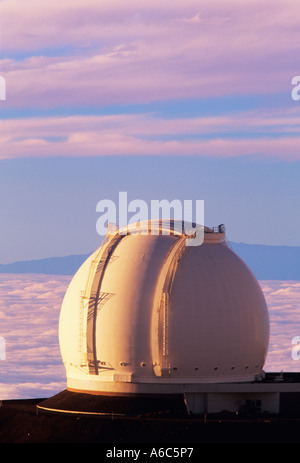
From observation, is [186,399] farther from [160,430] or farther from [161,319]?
[161,319]

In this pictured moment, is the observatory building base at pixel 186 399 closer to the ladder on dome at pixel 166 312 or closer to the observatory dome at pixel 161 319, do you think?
the observatory dome at pixel 161 319

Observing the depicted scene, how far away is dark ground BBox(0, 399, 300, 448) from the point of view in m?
75.5

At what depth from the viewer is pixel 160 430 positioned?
249 feet

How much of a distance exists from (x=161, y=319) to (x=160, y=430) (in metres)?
6.36

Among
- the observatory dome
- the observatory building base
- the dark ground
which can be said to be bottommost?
the dark ground

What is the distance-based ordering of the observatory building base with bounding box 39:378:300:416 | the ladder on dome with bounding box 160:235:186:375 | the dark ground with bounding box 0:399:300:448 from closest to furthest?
1. the dark ground with bounding box 0:399:300:448
2. the observatory building base with bounding box 39:378:300:416
3. the ladder on dome with bounding box 160:235:186:375

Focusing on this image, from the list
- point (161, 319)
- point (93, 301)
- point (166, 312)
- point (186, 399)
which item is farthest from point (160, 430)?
point (93, 301)

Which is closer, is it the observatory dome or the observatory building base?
the observatory building base

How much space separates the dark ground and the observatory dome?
108 inches

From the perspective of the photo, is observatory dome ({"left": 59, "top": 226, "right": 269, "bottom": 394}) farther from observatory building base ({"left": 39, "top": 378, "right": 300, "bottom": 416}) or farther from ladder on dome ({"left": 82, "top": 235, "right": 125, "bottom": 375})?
observatory building base ({"left": 39, "top": 378, "right": 300, "bottom": 416})

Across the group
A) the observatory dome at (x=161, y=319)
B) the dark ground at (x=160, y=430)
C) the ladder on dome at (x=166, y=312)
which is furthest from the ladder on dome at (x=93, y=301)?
the dark ground at (x=160, y=430)

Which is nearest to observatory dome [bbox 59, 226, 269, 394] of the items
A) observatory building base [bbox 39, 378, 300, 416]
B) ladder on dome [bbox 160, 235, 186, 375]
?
ladder on dome [bbox 160, 235, 186, 375]

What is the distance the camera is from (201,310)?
79.8 m
